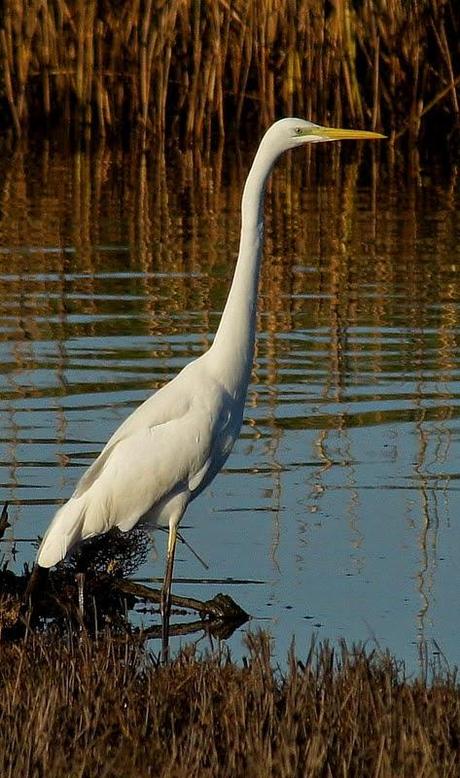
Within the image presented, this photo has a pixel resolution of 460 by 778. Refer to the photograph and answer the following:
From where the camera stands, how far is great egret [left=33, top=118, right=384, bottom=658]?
5.68 m

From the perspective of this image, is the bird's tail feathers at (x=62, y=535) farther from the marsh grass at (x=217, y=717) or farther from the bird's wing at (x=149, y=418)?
the marsh grass at (x=217, y=717)

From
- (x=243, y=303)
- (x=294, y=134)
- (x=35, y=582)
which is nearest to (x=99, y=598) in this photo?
(x=35, y=582)

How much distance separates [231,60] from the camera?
16.9 meters

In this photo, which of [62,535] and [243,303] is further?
[243,303]

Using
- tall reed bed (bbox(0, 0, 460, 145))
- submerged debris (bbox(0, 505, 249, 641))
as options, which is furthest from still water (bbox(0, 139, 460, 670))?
tall reed bed (bbox(0, 0, 460, 145))

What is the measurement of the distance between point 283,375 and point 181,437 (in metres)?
3.07

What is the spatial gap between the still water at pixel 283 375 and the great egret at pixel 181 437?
0.46 metres

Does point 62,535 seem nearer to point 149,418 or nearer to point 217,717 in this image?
point 149,418

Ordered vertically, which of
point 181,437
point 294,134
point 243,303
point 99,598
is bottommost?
point 99,598

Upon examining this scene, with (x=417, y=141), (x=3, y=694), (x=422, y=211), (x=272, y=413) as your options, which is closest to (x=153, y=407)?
(x=3, y=694)

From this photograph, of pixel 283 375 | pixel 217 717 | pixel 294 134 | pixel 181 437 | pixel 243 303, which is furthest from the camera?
pixel 283 375

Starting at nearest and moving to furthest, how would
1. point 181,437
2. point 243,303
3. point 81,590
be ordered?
point 81,590
point 181,437
point 243,303

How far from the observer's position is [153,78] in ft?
55.7

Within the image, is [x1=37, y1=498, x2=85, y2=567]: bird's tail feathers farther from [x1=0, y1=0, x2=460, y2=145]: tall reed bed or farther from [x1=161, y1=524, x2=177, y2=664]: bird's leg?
[x1=0, y1=0, x2=460, y2=145]: tall reed bed
